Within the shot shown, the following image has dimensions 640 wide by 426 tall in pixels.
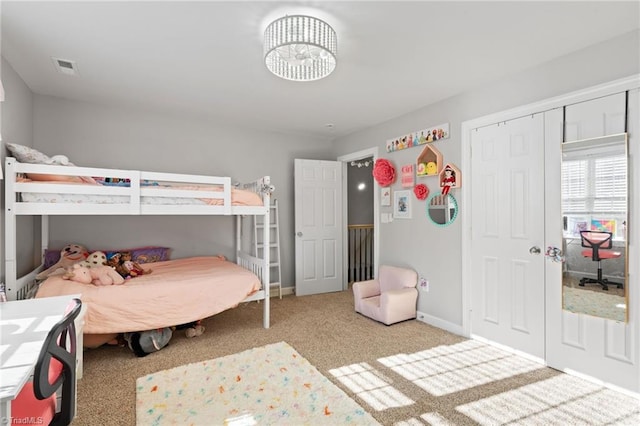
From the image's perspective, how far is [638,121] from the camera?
212 centimetres

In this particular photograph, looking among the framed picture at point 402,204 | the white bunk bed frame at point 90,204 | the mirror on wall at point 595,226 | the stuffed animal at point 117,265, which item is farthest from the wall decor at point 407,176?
the stuffed animal at point 117,265

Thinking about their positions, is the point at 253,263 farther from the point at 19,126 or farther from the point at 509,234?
the point at 509,234

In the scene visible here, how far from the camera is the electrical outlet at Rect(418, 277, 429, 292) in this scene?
3588 mm

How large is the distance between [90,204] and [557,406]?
363cm

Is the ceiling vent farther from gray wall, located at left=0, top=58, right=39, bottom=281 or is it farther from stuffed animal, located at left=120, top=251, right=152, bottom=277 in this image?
stuffed animal, located at left=120, top=251, right=152, bottom=277

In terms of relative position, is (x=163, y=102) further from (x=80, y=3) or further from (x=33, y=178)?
(x=80, y=3)

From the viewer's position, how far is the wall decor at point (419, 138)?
11.1 feet

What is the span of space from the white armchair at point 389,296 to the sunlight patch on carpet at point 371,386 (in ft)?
3.12

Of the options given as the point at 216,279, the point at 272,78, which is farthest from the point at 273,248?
the point at 272,78

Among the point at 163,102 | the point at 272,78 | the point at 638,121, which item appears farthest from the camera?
the point at 163,102

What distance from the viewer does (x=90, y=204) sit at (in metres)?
2.62

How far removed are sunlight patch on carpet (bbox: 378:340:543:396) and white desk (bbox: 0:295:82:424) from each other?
2.16 metres

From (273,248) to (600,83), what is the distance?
3954mm

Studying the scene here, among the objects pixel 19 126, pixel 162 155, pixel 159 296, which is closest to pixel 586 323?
pixel 159 296
